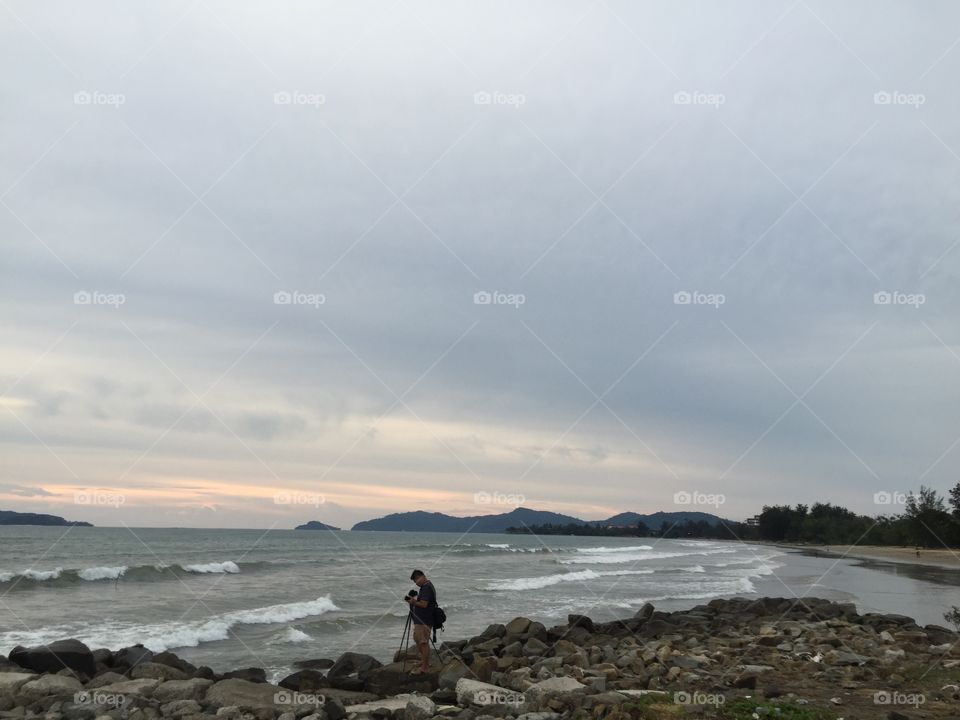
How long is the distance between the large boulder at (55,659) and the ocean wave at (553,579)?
77.0ft

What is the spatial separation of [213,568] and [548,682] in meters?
41.7

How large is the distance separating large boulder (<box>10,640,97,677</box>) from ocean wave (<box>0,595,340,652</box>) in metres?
5.14

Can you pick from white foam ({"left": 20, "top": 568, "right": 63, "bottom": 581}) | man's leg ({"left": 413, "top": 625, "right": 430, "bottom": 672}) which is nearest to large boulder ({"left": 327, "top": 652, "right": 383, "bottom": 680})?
man's leg ({"left": 413, "top": 625, "right": 430, "bottom": 672})

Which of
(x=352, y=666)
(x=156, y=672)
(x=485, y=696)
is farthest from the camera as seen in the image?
(x=352, y=666)

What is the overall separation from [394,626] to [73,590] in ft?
69.0

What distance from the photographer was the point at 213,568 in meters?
48.0

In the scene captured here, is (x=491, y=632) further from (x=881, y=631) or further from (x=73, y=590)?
(x=73, y=590)

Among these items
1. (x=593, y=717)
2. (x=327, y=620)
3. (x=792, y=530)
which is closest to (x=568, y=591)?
(x=327, y=620)

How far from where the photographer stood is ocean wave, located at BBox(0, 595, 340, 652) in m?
20.4

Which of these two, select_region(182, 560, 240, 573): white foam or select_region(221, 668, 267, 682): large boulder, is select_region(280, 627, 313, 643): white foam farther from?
select_region(182, 560, 240, 573): white foam

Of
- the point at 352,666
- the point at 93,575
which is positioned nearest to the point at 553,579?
the point at 93,575

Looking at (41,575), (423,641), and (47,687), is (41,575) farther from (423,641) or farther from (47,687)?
(423,641)

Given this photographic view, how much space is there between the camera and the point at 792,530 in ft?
523

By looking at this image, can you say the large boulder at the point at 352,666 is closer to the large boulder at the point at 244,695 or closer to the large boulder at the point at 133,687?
the large boulder at the point at 244,695
